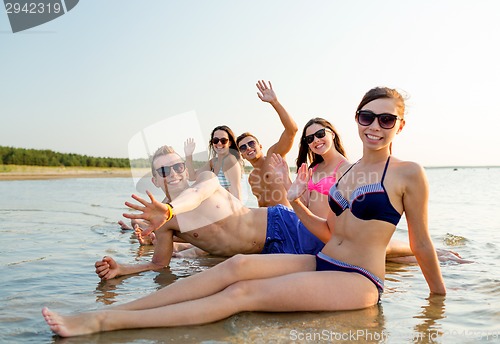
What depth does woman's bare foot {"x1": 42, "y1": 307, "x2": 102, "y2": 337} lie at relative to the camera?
339 cm

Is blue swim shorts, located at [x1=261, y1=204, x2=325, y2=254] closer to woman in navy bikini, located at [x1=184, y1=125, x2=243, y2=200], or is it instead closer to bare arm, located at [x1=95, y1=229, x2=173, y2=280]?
bare arm, located at [x1=95, y1=229, x2=173, y2=280]

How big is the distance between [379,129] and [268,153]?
441 cm

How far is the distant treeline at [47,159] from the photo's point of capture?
42688 mm

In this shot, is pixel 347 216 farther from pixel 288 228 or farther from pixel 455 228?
pixel 455 228

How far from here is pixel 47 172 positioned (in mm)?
44000

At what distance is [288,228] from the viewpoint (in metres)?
5.74

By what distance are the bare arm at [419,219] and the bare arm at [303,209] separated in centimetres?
80

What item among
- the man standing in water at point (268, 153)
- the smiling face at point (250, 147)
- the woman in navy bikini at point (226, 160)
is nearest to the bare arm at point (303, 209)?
the man standing in water at point (268, 153)

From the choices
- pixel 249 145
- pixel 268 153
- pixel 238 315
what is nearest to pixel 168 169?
pixel 238 315

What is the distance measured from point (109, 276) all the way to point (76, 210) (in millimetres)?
9306

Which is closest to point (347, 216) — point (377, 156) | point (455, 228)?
point (377, 156)

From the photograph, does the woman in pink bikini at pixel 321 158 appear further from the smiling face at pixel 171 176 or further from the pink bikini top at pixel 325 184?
the smiling face at pixel 171 176

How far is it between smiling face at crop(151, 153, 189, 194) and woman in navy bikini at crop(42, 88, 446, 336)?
4.30 ft

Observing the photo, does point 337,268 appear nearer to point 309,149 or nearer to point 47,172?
point 309,149
